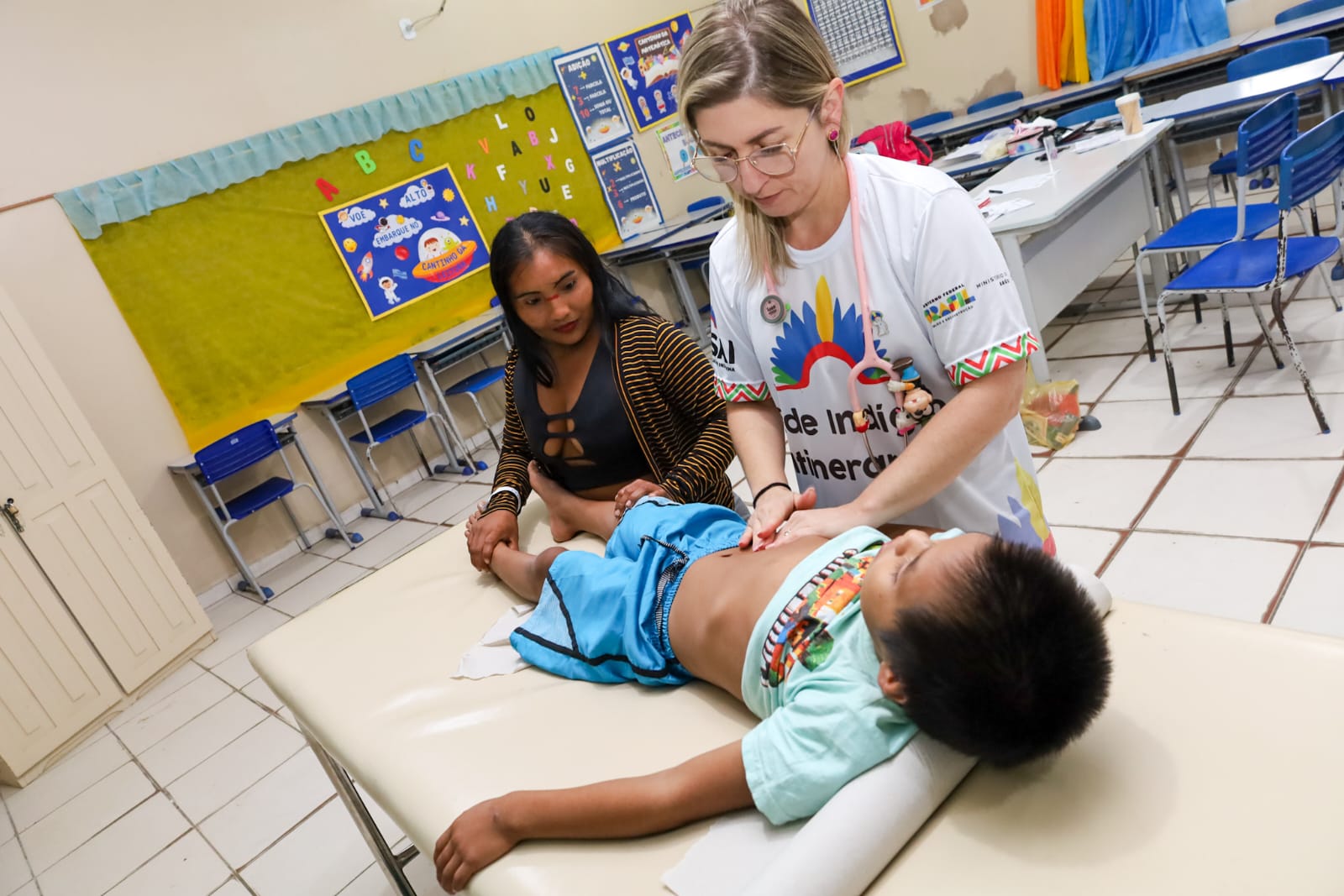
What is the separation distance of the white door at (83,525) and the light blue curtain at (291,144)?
1.21 meters

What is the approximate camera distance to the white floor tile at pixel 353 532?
4750mm

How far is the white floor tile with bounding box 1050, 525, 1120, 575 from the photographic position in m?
2.42

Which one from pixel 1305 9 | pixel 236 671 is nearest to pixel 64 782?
pixel 236 671

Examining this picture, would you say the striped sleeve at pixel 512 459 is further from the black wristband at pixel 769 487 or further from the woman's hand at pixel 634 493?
the black wristband at pixel 769 487

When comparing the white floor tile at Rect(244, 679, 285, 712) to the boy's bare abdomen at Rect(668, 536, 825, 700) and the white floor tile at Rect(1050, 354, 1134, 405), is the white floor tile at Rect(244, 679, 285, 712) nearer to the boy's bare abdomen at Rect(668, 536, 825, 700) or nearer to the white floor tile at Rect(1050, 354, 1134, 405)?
the boy's bare abdomen at Rect(668, 536, 825, 700)

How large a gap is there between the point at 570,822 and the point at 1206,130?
468cm

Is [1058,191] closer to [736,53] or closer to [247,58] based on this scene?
[736,53]

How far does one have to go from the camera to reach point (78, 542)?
11.6 feet

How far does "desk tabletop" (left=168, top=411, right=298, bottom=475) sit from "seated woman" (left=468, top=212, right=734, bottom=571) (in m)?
3.19

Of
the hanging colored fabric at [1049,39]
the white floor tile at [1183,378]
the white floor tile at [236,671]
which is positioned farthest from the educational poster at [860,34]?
the white floor tile at [236,671]

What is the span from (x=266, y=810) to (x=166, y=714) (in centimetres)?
122

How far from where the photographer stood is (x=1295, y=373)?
298 cm

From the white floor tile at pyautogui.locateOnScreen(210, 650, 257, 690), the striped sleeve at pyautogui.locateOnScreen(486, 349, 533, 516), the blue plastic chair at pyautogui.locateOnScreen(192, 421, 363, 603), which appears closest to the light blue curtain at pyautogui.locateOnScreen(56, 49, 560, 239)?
the blue plastic chair at pyautogui.locateOnScreen(192, 421, 363, 603)

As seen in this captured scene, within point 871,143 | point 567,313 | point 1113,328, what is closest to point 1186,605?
point 567,313
